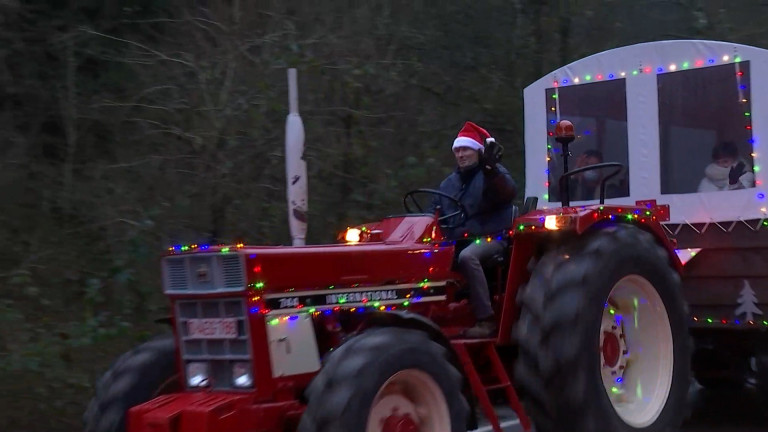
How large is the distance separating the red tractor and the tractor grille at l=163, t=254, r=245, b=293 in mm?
10

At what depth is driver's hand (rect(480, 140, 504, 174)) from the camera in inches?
244

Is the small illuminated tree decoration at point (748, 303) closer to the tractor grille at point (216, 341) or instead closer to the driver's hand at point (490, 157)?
the driver's hand at point (490, 157)

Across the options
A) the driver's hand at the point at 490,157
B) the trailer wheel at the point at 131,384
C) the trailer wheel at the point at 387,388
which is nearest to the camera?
the trailer wheel at the point at 387,388

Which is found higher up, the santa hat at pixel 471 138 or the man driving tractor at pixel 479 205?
the santa hat at pixel 471 138

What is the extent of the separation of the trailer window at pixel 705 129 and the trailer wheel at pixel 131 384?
396cm

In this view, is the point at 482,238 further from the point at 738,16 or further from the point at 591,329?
the point at 738,16

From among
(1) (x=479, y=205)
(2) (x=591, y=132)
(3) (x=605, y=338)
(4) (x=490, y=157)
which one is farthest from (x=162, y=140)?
(3) (x=605, y=338)

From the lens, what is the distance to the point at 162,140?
34.0 feet

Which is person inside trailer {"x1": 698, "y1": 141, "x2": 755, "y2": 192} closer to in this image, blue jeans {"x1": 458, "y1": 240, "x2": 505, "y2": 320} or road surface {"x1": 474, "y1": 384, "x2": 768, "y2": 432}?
road surface {"x1": 474, "y1": 384, "x2": 768, "y2": 432}

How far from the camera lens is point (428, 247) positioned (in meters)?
5.83

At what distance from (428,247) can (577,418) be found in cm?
128

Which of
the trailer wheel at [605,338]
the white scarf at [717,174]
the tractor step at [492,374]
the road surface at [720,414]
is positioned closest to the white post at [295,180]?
the tractor step at [492,374]

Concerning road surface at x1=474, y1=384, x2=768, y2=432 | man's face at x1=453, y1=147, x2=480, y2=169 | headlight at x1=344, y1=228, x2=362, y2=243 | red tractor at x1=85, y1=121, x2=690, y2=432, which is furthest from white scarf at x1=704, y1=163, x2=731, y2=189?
headlight at x1=344, y1=228, x2=362, y2=243

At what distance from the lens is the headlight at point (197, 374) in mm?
5254
